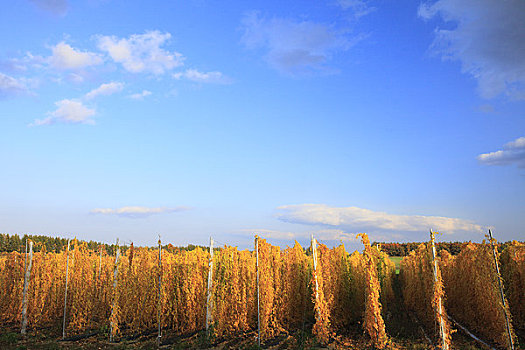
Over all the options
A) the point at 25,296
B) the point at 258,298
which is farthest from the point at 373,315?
the point at 25,296

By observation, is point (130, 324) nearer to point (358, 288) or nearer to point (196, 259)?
point (196, 259)

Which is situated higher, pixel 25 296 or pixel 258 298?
pixel 258 298

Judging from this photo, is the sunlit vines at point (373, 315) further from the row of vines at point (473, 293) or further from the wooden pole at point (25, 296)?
the wooden pole at point (25, 296)

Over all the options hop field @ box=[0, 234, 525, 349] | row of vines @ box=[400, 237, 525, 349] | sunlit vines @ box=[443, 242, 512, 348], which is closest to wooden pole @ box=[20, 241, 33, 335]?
hop field @ box=[0, 234, 525, 349]

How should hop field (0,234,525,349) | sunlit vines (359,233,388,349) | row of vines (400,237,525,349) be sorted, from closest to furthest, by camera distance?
row of vines (400,237,525,349), sunlit vines (359,233,388,349), hop field (0,234,525,349)

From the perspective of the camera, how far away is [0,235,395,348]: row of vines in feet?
52.1

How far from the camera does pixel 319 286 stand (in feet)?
51.5

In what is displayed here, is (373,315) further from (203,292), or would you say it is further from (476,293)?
(203,292)

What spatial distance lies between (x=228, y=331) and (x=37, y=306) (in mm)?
12025

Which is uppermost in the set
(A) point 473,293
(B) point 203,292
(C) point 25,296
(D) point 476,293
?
(B) point 203,292

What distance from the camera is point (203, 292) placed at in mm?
17438

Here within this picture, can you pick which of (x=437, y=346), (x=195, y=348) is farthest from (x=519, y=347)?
(x=195, y=348)

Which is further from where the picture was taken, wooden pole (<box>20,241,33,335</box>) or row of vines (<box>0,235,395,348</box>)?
wooden pole (<box>20,241,33,335</box>)

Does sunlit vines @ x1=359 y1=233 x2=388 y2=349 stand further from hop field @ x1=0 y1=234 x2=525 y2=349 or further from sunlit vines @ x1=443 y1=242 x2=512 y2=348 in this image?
sunlit vines @ x1=443 y1=242 x2=512 y2=348
